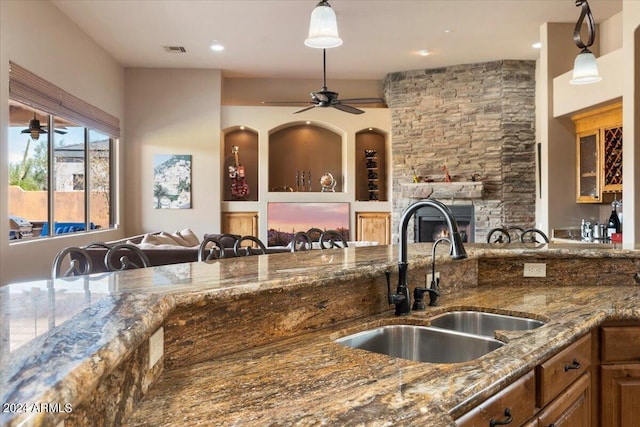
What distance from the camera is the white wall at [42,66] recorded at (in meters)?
4.86

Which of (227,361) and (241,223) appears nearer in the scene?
(227,361)

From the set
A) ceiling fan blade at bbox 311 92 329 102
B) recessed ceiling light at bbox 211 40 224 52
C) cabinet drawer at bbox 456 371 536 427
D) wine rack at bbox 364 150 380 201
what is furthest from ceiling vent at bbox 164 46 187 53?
cabinet drawer at bbox 456 371 536 427

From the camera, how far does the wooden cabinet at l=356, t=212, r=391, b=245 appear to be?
28.7 ft

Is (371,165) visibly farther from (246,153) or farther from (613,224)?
(613,224)

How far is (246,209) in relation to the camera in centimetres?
866

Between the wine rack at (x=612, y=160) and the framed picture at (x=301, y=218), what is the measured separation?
4127 millimetres

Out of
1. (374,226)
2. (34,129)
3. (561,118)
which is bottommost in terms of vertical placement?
(374,226)

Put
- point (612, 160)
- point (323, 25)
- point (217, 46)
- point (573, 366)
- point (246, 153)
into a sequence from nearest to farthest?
point (573, 366)
point (323, 25)
point (612, 160)
point (217, 46)
point (246, 153)

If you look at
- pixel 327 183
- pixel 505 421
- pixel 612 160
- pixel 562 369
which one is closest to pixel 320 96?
pixel 327 183

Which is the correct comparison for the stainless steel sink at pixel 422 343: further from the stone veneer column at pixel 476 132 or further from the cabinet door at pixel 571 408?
the stone veneer column at pixel 476 132

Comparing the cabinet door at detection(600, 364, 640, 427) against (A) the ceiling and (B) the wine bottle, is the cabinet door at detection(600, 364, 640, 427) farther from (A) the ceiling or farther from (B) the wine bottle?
(A) the ceiling

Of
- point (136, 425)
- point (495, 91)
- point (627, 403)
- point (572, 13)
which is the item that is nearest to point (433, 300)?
point (627, 403)

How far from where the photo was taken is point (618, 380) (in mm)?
1940

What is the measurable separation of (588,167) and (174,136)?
6.23 metres
